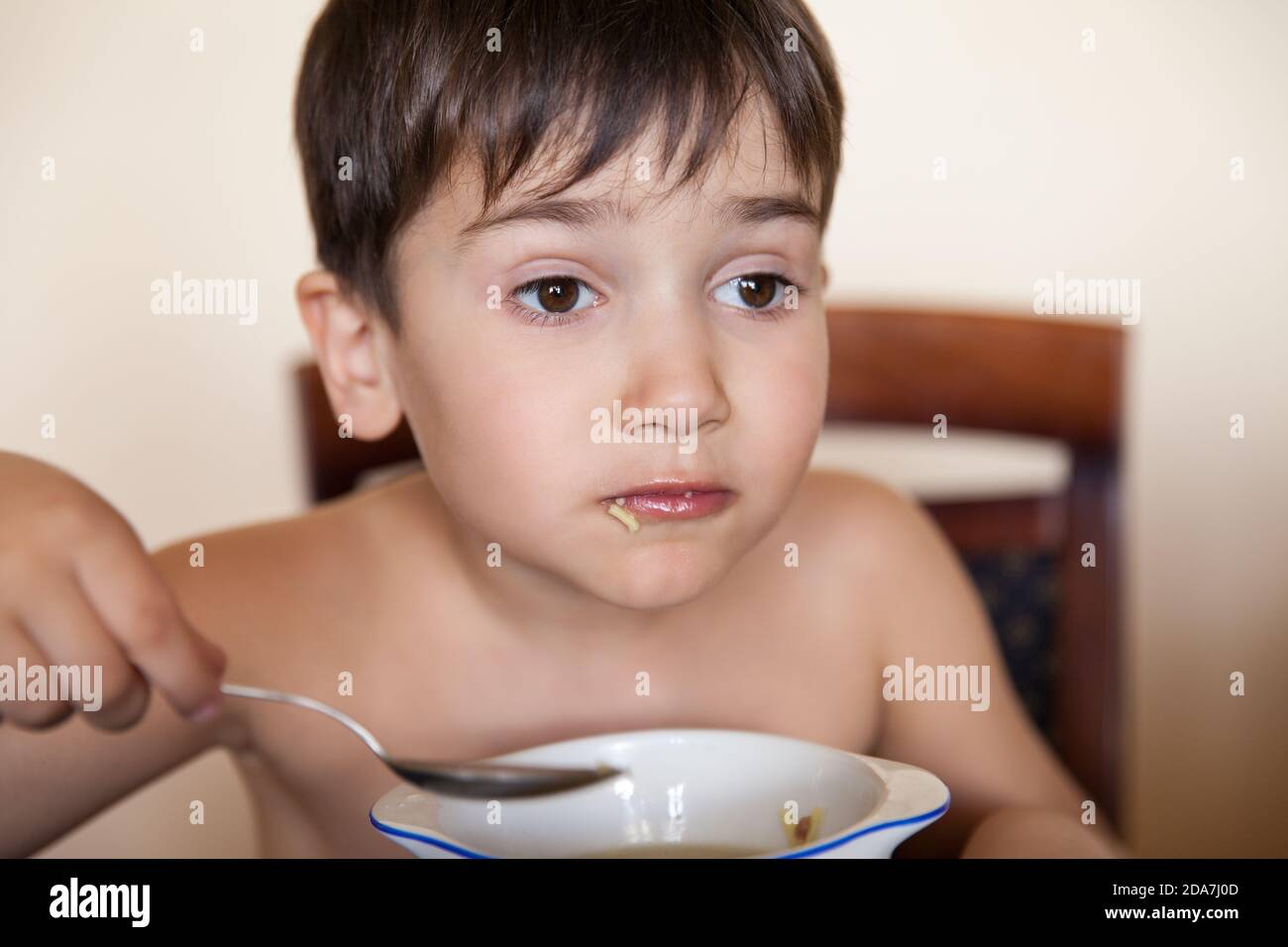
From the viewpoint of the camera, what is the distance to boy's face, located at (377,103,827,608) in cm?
46

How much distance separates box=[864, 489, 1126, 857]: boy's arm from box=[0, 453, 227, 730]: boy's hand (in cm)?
37

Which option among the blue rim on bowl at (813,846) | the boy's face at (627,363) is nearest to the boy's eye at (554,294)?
the boy's face at (627,363)

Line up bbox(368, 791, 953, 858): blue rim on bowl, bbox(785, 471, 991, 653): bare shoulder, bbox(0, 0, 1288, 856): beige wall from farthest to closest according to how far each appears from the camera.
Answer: bbox(785, 471, 991, 653): bare shoulder → bbox(0, 0, 1288, 856): beige wall → bbox(368, 791, 953, 858): blue rim on bowl

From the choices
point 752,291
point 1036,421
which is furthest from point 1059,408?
point 752,291

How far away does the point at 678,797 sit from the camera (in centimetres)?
46

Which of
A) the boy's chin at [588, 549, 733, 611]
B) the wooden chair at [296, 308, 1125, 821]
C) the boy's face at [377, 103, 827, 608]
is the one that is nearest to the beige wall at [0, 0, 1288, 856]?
the wooden chair at [296, 308, 1125, 821]

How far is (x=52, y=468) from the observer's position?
41 cm

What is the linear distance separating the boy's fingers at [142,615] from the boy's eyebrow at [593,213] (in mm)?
182

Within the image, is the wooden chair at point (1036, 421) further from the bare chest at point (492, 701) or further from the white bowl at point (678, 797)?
the white bowl at point (678, 797)

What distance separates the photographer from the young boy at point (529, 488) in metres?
0.46

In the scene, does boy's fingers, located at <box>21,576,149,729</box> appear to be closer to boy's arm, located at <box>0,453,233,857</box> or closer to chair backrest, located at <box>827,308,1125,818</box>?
boy's arm, located at <box>0,453,233,857</box>
